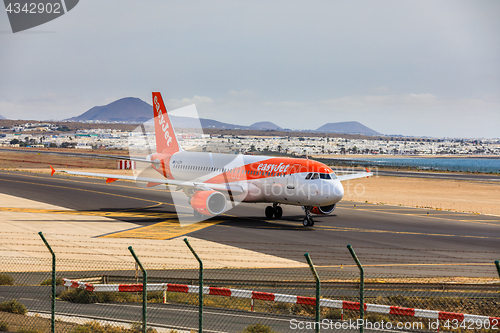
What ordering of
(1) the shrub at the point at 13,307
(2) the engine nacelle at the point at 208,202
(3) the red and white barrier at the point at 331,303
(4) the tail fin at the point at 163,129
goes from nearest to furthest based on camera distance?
(3) the red and white barrier at the point at 331,303 < (1) the shrub at the point at 13,307 < (2) the engine nacelle at the point at 208,202 < (4) the tail fin at the point at 163,129

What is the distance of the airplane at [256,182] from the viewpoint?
31.6 m

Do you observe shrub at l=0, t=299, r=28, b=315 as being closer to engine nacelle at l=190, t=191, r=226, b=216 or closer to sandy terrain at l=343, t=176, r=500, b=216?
engine nacelle at l=190, t=191, r=226, b=216

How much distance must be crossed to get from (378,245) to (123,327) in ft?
59.6

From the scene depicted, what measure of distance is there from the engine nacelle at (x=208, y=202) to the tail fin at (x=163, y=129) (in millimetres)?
12920

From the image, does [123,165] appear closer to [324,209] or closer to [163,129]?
[163,129]

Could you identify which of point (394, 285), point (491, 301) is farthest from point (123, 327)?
point (491, 301)

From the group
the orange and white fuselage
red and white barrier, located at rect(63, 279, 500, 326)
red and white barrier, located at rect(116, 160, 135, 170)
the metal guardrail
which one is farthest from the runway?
red and white barrier, located at rect(63, 279, 500, 326)

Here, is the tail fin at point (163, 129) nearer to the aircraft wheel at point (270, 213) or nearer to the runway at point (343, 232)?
the runway at point (343, 232)

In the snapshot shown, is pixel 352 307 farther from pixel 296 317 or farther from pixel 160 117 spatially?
pixel 160 117

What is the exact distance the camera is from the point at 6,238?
2755 cm

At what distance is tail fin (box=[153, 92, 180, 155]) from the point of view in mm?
45838

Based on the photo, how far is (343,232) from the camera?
102 ft

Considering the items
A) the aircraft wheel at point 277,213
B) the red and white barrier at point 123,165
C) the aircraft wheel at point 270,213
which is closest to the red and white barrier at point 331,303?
the aircraft wheel at point 270,213

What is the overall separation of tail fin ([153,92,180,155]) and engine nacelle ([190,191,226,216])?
12.9 m
